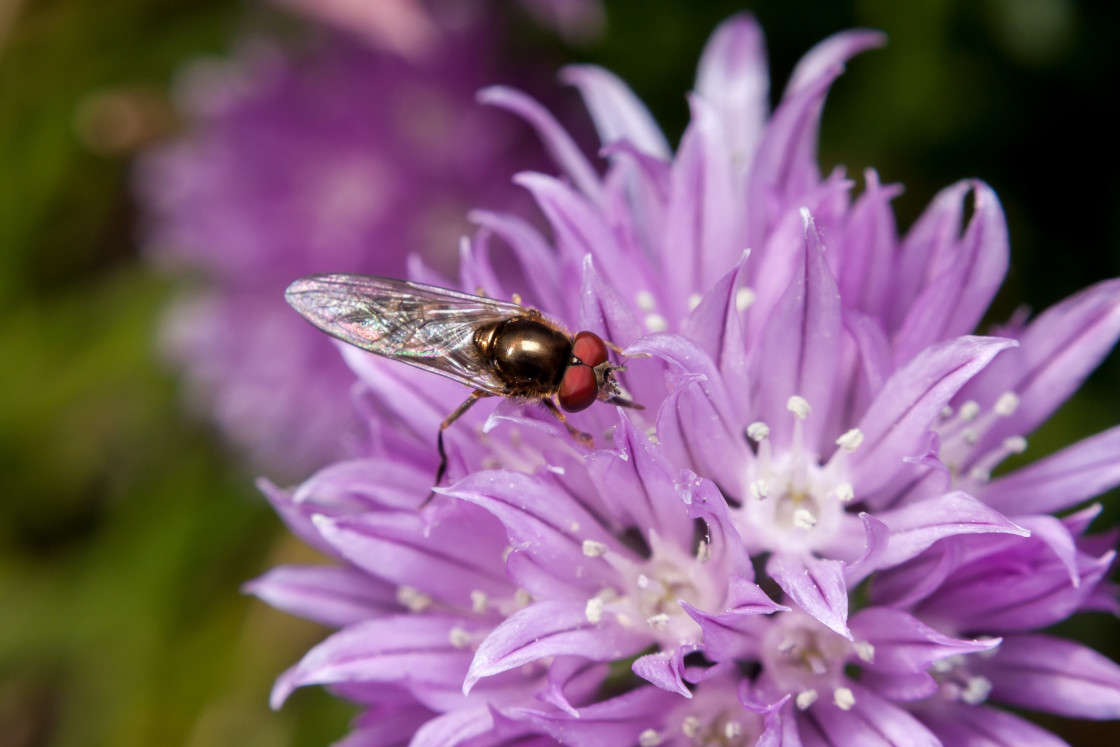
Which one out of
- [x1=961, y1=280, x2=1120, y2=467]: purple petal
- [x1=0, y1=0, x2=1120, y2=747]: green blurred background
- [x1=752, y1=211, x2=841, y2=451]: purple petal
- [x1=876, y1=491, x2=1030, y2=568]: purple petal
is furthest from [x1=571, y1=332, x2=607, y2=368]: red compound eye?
[x1=0, y1=0, x2=1120, y2=747]: green blurred background

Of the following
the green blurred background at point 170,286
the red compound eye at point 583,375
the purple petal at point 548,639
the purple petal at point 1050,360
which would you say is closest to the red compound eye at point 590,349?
the red compound eye at point 583,375

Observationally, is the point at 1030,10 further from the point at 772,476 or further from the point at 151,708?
the point at 151,708

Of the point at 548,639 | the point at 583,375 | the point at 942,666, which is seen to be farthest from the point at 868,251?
the point at 548,639

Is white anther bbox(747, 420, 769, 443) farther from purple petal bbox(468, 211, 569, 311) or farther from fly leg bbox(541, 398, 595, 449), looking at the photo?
purple petal bbox(468, 211, 569, 311)

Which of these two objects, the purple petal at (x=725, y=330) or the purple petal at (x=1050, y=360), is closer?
Result: the purple petal at (x=725, y=330)

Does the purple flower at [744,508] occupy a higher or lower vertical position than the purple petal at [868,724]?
higher

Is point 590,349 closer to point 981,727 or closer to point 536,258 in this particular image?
point 536,258

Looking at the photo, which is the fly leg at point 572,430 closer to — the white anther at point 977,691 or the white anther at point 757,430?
the white anther at point 757,430
